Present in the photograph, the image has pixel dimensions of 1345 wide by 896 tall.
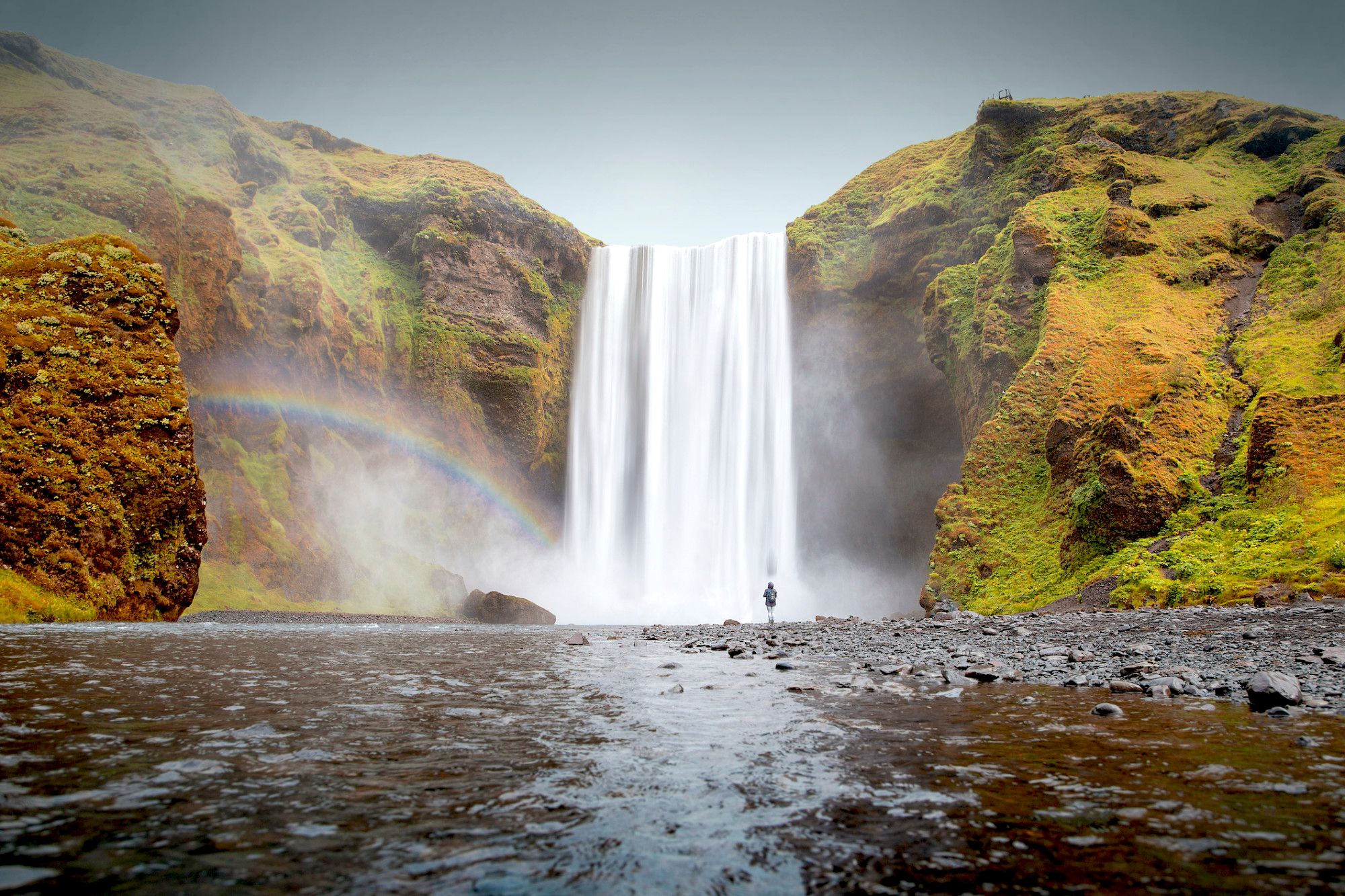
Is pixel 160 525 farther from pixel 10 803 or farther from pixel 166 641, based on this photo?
pixel 10 803

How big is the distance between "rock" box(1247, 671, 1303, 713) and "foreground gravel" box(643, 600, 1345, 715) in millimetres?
93

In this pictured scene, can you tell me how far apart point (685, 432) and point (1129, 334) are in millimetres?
26442

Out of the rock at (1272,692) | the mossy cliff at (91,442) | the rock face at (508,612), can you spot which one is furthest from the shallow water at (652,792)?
the rock face at (508,612)

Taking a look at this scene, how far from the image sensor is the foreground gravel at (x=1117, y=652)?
6770 mm

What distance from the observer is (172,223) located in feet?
114

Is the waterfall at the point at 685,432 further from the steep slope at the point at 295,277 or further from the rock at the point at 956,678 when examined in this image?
the rock at the point at 956,678

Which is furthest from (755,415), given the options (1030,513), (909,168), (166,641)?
(166,641)

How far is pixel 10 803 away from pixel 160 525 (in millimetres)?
20009

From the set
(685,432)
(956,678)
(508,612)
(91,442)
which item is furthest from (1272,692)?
(685,432)

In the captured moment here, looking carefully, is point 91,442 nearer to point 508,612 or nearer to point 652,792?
point 508,612

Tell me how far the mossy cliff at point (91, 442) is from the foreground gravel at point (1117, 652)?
15.6 metres

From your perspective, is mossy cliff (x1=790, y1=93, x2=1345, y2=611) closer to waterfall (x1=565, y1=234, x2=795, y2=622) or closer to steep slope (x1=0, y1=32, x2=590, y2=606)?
waterfall (x1=565, y1=234, x2=795, y2=622)

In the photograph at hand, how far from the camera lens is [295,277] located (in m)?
41.0

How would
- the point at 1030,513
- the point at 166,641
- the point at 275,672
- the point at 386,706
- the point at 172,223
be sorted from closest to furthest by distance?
the point at 386,706
the point at 275,672
the point at 166,641
the point at 1030,513
the point at 172,223
